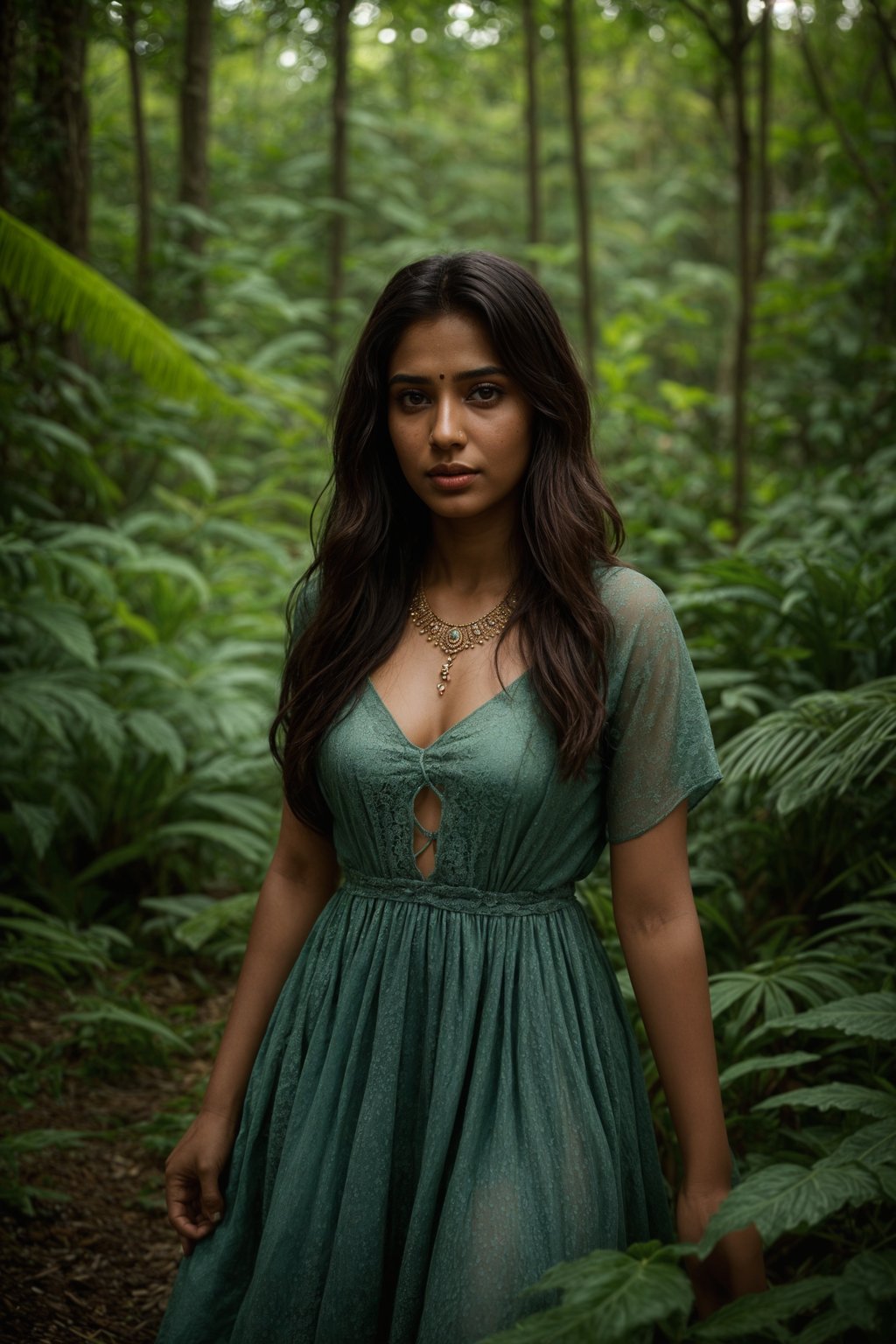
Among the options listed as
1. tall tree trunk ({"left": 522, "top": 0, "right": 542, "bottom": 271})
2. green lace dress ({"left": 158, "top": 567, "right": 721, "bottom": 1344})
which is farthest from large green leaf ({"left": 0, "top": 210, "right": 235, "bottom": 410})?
tall tree trunk ({"left": 522, "top": 0, "right": 542, "bottom": 271})

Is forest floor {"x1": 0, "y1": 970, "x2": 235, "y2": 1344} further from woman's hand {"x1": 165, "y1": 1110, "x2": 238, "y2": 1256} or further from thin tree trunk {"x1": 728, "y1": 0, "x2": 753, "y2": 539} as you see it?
thin tree trunk {"x1": 728, "y1": 0, "x2": 753, "y2": 539}

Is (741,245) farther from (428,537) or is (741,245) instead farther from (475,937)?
(475,937)

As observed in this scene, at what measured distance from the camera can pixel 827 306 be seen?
7.02 m

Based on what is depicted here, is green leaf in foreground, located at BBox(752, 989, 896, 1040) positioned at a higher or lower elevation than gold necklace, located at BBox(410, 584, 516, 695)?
lower

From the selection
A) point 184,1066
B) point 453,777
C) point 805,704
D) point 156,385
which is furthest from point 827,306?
point 453,777

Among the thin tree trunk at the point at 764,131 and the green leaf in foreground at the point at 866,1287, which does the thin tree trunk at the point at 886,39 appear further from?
the green leaf in foreground at the point at 866,1287

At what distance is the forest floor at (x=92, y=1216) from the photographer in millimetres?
2340

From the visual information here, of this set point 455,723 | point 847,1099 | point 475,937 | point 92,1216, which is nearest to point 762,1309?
point 847,1099

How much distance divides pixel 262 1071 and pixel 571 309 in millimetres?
11062

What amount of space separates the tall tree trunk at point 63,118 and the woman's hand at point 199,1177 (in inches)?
177

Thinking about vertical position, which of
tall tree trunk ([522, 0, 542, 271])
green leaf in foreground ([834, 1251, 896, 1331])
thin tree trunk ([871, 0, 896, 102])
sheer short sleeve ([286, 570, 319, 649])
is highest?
tall tree trunk ([522, 0, 542, 271])

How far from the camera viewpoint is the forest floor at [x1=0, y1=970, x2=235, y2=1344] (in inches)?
92.1

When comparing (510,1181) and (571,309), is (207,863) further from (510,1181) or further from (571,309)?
(571,309)

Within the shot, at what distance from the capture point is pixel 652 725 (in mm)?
1687
